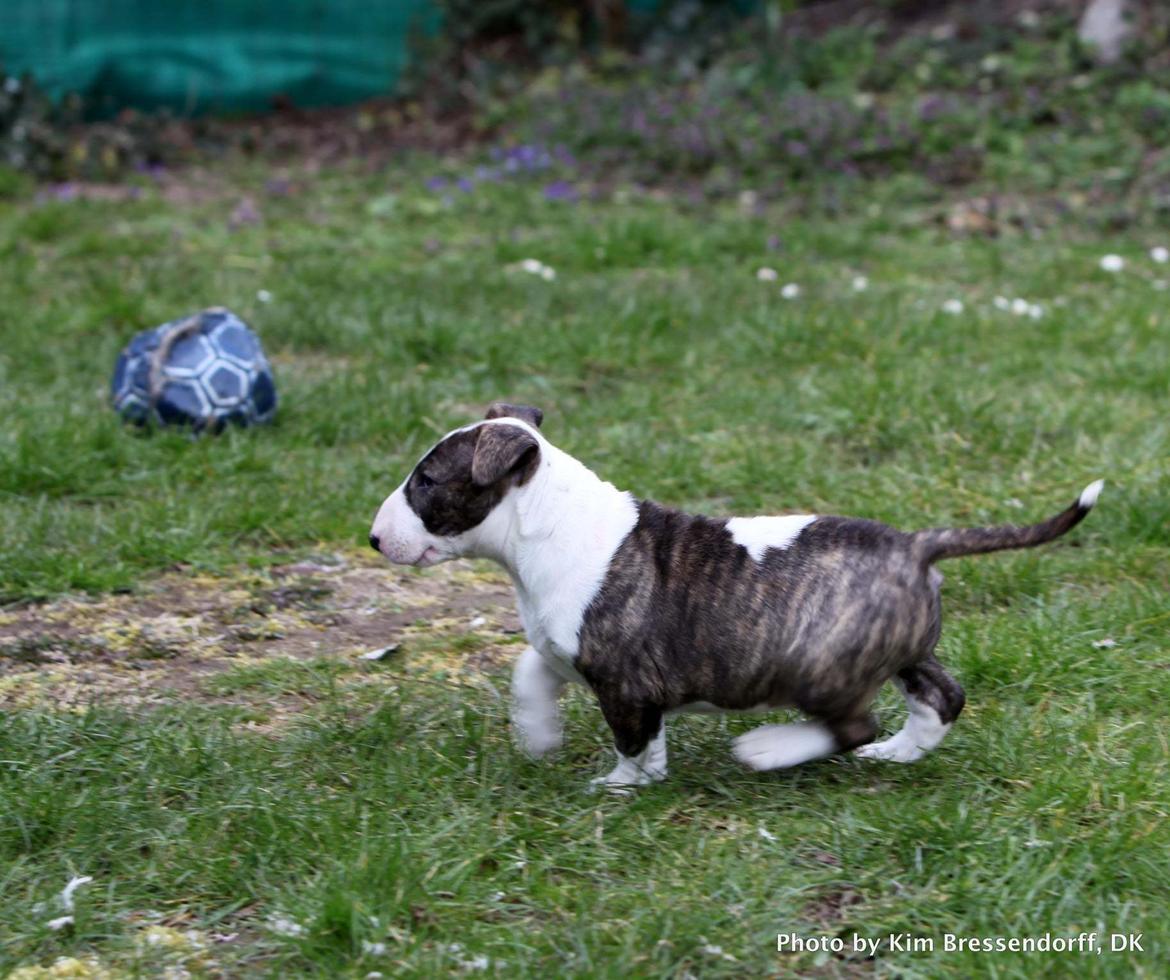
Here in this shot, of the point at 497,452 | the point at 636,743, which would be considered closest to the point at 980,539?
the point at 636,743

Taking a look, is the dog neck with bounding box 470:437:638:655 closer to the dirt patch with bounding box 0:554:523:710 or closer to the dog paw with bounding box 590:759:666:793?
the dog paw with bounding box 590:759:666:793

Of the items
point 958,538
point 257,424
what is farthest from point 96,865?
point 257,424

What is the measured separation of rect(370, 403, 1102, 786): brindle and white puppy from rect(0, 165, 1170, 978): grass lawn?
168mm

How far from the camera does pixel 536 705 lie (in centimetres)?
375

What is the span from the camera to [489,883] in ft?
10.6

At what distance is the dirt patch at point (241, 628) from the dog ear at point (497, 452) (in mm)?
1075

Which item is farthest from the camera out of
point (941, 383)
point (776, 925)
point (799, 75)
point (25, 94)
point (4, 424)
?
point (799, 75)

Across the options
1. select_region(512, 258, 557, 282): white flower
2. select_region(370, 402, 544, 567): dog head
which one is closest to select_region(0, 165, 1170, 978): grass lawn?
select_region(512, 258, 557, 282): white flower

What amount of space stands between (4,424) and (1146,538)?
418 centimetres

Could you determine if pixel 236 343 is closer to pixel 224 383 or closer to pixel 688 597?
pixel 224 383

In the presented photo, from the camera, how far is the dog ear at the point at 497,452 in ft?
11.6

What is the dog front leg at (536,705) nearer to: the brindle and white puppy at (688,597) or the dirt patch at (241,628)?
the brindle and white puppy at (688,597)

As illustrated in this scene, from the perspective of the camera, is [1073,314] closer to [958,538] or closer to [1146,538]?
[1146,538]

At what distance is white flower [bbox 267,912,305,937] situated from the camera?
3.06 meters
